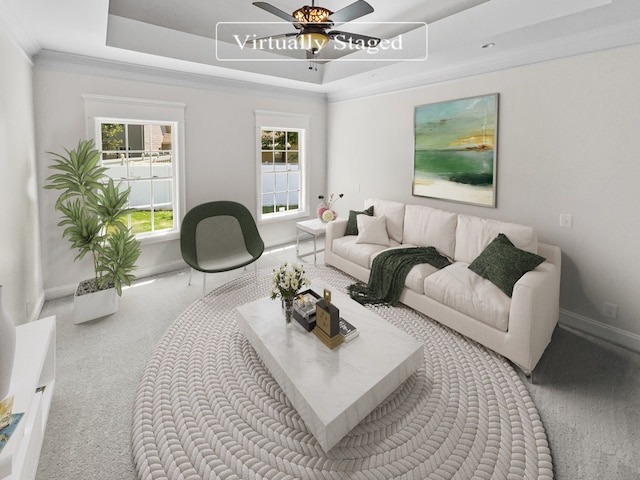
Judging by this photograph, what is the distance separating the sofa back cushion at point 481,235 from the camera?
297cm

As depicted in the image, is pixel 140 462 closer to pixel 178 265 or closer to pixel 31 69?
pixel 178 265

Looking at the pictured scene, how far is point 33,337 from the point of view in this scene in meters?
1.92

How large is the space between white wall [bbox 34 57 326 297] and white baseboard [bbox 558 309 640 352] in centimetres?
402

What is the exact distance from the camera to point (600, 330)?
2.91 metres

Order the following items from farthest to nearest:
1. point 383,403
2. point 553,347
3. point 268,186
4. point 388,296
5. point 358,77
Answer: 1. point 268,186
2. point 358,77
3. point 388,296
4. point 553,347
5. point 383,403

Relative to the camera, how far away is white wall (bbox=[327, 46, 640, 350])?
8.77ft

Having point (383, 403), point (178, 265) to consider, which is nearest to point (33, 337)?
point (383, 403)

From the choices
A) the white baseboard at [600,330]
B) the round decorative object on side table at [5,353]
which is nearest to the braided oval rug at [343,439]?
the round decorative object on side table at [5,353]

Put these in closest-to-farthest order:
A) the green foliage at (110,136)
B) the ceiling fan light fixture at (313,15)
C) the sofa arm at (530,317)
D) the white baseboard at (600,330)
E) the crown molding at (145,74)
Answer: the ceiling fan light fixture at (313,15), the sofa arm at (530,317), the white baseboard at (600,330), the crown molding at (145,74), the green foliage at (110,136)

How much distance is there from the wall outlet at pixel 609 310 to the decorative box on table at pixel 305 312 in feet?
8.48

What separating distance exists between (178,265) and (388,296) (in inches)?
115

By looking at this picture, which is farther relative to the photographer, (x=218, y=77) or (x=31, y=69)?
Answer: (x=218, y=77)

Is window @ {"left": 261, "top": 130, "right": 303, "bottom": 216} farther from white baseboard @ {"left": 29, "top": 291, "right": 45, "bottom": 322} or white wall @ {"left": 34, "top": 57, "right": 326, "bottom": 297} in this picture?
white baseboard @ {"left": 29, "top": 291, "right": 45, "bottom": 322}

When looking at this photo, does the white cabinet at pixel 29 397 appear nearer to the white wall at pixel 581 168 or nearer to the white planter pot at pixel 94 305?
the white planter pot at pixel 94 305
